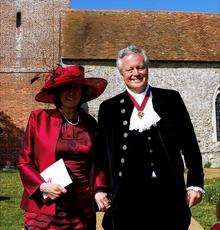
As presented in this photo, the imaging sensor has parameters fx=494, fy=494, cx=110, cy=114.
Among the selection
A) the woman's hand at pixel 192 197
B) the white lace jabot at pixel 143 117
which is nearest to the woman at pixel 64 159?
the white lace jabot at pixel 143 117

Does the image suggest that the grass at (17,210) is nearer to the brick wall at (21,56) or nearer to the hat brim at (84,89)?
the hat brim at (84,89)

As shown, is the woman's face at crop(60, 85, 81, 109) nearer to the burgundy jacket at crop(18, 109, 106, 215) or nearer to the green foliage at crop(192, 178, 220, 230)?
the burgundy jacket at crop(18, 109, 106, 215)

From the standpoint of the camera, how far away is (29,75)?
23766 millimetres

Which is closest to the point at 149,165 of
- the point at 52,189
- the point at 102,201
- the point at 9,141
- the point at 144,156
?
the point at 144,156

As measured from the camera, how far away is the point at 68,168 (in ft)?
11.6

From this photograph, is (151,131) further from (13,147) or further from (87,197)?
(13,147)

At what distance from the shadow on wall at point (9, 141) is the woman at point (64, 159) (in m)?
19.8

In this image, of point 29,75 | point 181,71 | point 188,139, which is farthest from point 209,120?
point 188,139

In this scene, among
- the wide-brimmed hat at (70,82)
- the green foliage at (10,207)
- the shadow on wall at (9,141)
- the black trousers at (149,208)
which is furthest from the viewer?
the shadow on wall at (9,141)

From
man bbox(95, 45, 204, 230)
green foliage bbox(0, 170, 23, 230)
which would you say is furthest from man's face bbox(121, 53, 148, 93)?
green foliage bbox(0, 170, 23, 230)

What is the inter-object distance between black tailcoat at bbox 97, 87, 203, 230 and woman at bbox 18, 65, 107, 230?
5.5 inches

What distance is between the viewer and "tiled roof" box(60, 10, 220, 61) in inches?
910

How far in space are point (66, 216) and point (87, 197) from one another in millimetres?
202

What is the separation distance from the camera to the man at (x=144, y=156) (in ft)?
11.2
